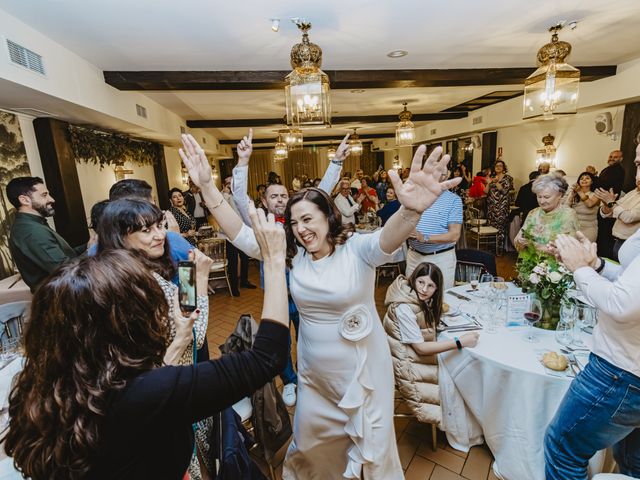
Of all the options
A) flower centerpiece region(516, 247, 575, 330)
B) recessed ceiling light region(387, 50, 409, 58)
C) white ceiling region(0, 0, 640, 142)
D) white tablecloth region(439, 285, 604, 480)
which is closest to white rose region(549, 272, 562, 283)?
flower centerpiece region(516, 247, 575, 330)

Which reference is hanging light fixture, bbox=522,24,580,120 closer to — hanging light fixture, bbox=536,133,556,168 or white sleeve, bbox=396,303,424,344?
white sleeve, bbox=396,303,424,344

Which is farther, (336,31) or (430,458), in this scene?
(336,31)

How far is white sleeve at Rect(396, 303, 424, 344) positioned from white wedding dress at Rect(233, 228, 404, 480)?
37cm

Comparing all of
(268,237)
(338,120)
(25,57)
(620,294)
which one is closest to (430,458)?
(620,294)

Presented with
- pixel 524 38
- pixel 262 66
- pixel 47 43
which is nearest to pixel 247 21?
pixel 262 66

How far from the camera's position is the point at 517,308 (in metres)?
1.90

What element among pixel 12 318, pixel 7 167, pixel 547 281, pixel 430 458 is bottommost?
pixel 430 458

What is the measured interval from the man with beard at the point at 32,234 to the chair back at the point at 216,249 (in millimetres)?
2204

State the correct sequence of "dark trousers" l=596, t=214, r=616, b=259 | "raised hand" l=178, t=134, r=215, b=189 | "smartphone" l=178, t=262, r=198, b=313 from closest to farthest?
"smartphone" l=178, t=262, r=198, b=313, "raised hand" l=178, t=134, r=215, b=189, "dark trousers" l=596, t=214, r=616, b=259

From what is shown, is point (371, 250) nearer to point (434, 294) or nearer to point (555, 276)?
point (434, 294)

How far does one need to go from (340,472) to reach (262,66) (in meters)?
3.81

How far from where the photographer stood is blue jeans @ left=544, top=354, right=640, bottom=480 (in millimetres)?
1171

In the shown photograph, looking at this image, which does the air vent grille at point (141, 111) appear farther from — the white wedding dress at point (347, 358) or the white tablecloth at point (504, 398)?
the white tablecloth at point (504, 398)

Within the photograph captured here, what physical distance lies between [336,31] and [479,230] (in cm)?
466
